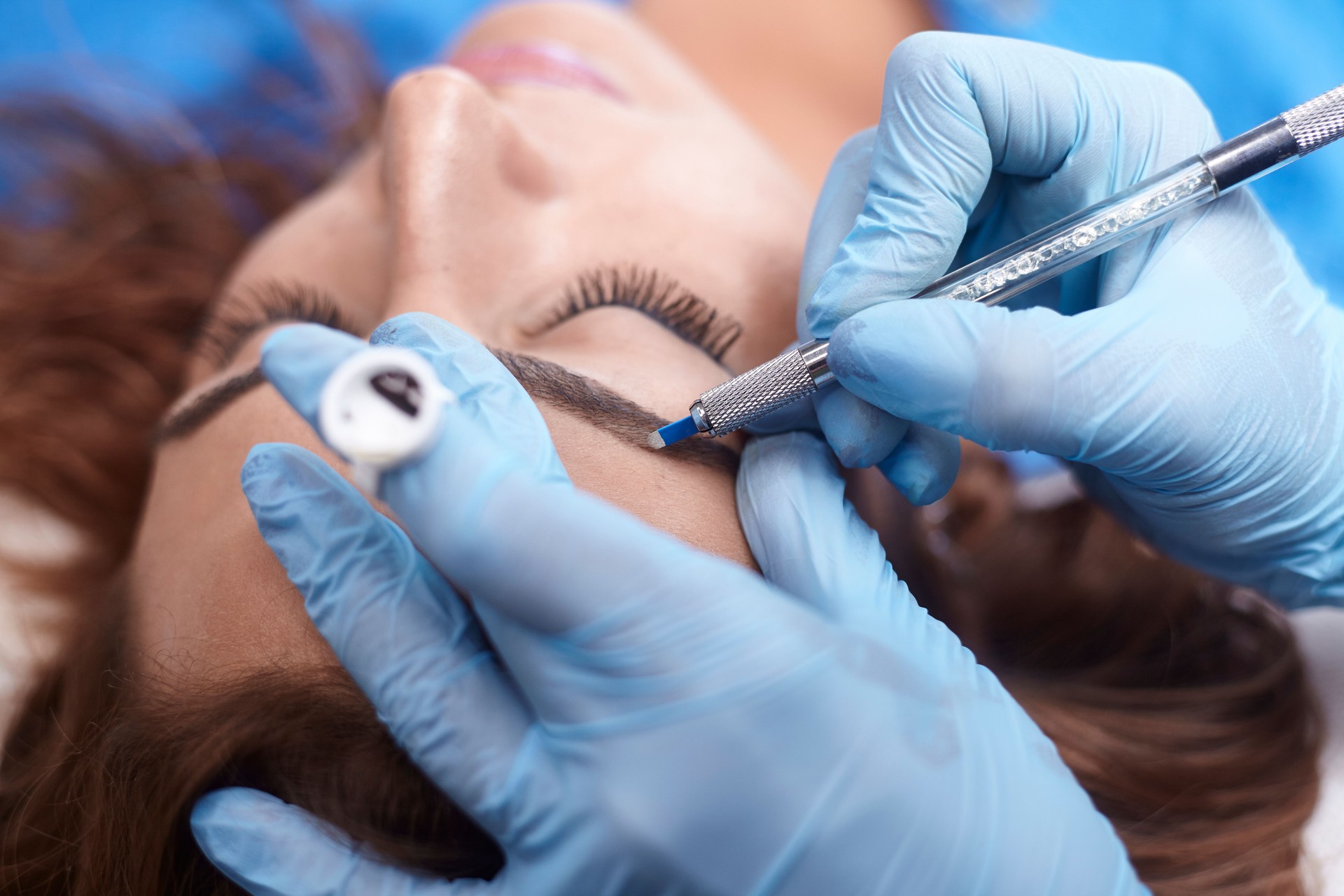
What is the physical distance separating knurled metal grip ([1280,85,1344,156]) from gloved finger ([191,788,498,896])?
0.93 m

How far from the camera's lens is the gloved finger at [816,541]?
2.45 feet

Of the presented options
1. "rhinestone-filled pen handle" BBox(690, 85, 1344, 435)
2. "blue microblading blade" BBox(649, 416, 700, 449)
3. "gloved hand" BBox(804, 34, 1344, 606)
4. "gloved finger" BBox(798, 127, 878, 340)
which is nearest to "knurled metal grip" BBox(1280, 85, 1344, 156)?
"rhinestone-filled pen handle" BBox(690, 85, 1344, 435)

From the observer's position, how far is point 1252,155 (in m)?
0.76

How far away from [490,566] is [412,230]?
432mm

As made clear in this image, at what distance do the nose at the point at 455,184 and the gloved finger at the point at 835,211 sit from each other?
289mm

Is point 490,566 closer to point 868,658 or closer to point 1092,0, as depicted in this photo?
point 868,658

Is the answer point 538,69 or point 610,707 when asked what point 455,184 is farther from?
point 610,707

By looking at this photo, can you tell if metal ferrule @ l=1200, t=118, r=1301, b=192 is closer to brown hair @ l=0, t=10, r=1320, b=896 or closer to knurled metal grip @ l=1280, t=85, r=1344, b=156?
knurled metal grip @ l=1280, t=85, r=1344, b=156

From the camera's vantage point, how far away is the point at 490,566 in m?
0.60

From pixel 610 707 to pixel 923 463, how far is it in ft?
1.32

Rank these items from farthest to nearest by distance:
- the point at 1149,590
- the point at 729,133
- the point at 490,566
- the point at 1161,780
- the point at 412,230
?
1. the point at 1149,590
2. the point at 729,133
3. the point at 1161,780
4. the point at 412,230
5. the point at 490,566

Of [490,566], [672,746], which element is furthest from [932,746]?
[490,566]

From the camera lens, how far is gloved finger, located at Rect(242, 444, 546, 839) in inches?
26.6

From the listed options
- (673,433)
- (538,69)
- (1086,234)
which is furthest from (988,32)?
(673,433)
